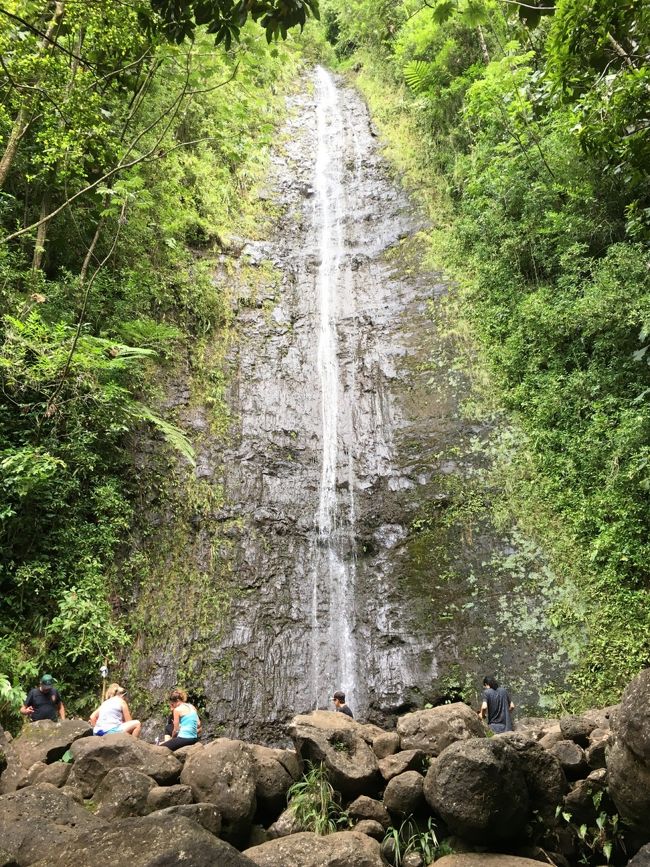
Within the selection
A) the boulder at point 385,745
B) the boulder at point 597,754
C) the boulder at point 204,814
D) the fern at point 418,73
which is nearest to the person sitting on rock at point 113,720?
the boulder at point 204,814

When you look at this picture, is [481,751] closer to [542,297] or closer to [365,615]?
[365,615]

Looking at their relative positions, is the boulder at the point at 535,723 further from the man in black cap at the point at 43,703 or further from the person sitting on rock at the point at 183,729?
the man in black cap at the point at 43,703

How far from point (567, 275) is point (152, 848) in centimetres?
1000

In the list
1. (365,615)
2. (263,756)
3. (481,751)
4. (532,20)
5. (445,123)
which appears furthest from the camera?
(445,123)

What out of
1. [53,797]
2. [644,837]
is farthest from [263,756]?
[644,837]

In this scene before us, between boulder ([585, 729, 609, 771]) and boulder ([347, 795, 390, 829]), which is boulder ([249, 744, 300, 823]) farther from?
boulder ([585, 729, 609, 771])

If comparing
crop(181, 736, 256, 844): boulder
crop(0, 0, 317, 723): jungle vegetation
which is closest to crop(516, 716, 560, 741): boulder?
crop(181, 736, 256, 844): boulder

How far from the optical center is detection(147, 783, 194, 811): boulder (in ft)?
14.8

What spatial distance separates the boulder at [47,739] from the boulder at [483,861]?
12.3ft

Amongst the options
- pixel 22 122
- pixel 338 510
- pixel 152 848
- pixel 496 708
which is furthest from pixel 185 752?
pixel 22 122

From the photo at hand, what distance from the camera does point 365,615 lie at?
28.8 ft

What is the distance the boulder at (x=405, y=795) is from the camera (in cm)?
449

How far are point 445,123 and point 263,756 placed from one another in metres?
15.8

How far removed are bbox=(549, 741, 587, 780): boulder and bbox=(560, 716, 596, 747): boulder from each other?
0.31 metres
